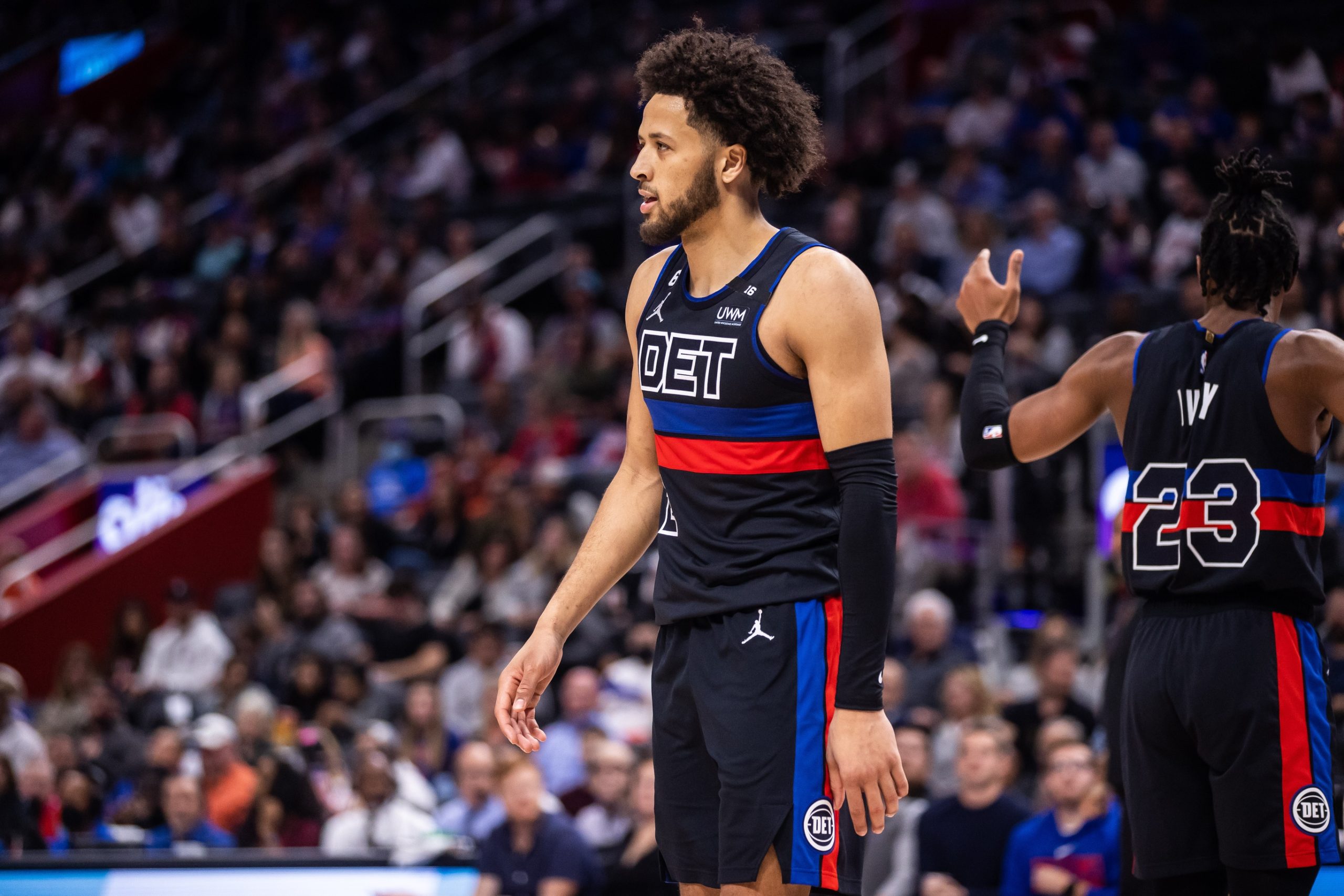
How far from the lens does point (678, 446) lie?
329 cm

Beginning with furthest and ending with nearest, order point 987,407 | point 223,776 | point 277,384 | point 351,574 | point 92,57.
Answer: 1. point 92,57
2. point 277,384
3. point 351,574
4. point 223,776
5. point 987,407

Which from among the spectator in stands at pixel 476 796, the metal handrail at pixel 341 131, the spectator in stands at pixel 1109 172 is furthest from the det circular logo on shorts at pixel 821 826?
the metal handrail at pixel 341 131

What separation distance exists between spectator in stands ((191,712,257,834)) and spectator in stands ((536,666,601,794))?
63.0 inches

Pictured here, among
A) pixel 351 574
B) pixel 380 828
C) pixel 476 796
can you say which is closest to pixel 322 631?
pixel 351 574

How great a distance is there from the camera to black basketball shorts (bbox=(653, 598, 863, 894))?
3051 mm

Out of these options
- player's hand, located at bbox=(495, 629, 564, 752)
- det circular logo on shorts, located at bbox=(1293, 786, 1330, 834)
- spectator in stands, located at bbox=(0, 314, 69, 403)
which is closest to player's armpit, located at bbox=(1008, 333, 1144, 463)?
det circular logo on shorts, located at bbox=(1293, 786, 1330, 834)

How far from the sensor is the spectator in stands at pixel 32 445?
1433 centimetres

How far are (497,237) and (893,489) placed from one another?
12933 mm

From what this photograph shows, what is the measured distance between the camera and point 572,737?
9.09 m

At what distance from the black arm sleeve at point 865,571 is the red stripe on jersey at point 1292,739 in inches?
35.1

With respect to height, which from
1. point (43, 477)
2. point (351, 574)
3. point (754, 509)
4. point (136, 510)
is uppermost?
point (43, 477)

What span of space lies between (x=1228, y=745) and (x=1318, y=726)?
0.65 ft

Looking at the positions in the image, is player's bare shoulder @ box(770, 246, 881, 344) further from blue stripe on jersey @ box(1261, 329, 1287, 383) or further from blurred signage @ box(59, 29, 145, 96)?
blurred signage @ box(59, 29, 145, 96)

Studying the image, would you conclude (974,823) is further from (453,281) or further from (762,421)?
(453,281)
